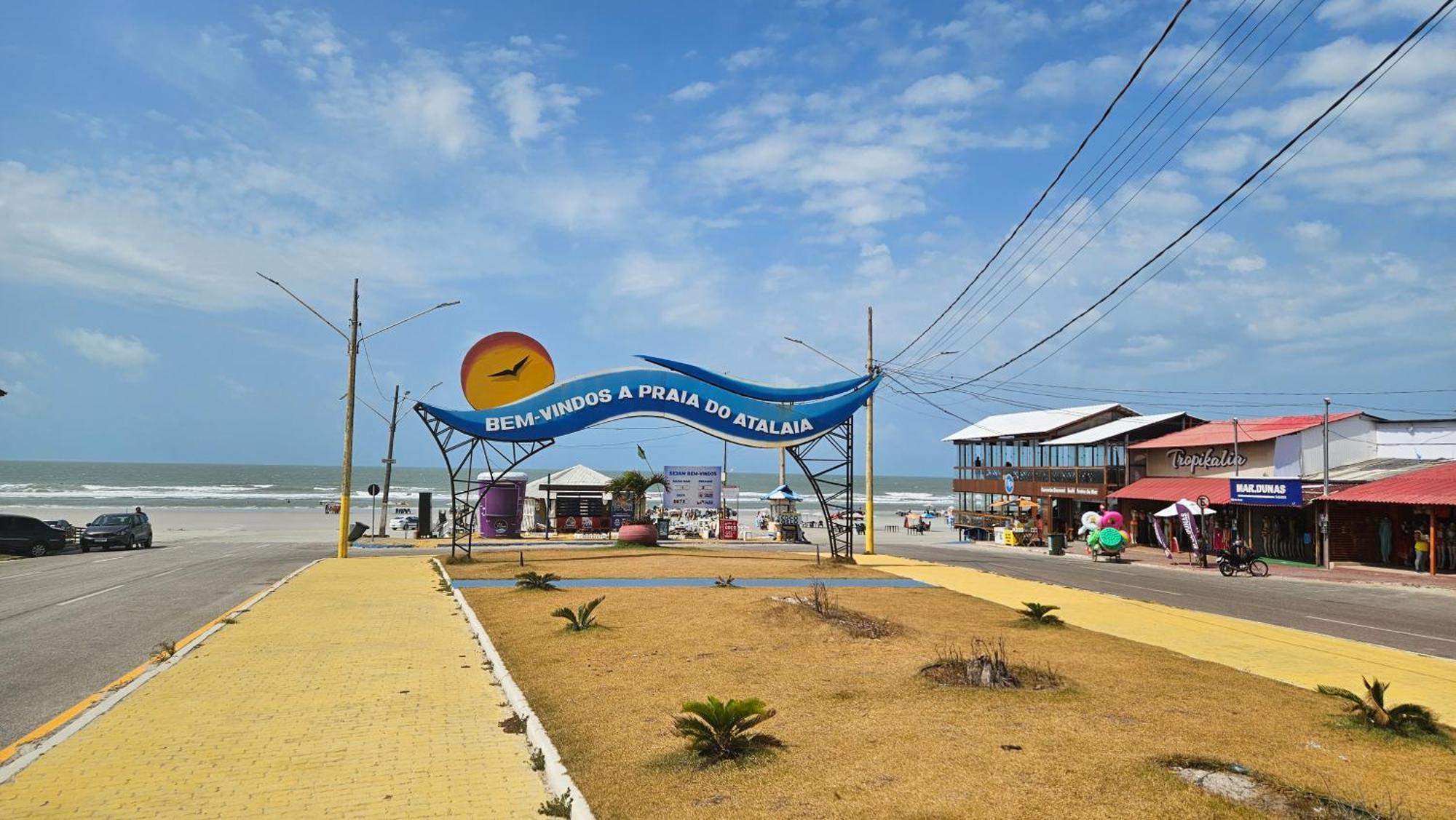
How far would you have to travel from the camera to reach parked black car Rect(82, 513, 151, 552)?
37847mm

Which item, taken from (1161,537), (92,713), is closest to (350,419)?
(92,713)

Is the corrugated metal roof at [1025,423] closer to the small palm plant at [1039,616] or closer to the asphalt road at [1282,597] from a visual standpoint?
the asphalt road at [1282,597]

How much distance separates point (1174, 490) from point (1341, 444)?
7066mm

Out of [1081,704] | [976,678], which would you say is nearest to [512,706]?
[976,678]

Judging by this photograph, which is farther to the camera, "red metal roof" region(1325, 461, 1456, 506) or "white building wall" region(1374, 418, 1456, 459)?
"white building wall" region(1374, 418, 1456, 459)

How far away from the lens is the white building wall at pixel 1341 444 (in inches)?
1467

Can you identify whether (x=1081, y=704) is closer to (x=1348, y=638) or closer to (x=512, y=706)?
(x=512, y=706)

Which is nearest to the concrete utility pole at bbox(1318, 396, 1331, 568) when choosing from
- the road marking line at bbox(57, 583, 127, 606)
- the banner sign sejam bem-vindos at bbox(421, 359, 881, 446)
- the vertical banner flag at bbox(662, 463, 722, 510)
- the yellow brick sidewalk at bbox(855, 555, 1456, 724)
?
the yellow brick sidewalk at bbox(855, 555, 1456, 724)

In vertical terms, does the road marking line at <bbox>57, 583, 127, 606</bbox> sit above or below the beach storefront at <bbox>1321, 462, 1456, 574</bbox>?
below

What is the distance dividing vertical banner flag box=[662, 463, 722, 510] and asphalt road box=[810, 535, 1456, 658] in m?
12.9

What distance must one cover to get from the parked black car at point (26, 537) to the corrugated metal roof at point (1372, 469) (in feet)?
171

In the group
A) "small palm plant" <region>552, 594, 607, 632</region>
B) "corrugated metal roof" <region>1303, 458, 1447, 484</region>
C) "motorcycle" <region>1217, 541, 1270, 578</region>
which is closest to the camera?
"small palm plant" <region>552, 594, 607, 632</region>

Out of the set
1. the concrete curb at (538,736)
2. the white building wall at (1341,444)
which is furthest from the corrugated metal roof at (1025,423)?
the concrete curb at (538,736)

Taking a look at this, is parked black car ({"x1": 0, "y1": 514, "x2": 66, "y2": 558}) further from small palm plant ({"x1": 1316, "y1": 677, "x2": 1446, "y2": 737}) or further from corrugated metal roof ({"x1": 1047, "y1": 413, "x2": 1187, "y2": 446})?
corrugated metal roof ({"x1": 1047, "y1": 413, "x2": 1187, "y2": 446})
